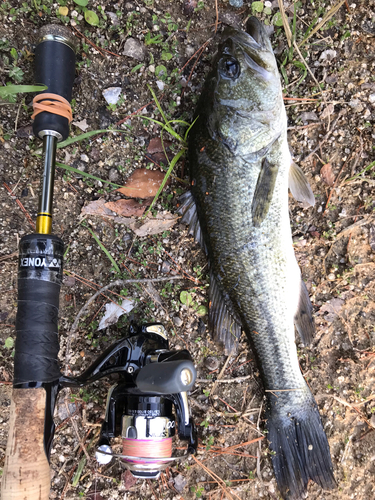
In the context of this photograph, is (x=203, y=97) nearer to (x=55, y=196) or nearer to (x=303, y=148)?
(x=303, y=148)

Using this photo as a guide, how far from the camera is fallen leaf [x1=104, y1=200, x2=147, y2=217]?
268 cm

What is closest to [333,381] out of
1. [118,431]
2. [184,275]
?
[184,275]

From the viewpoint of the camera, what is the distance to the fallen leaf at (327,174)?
2836 mm

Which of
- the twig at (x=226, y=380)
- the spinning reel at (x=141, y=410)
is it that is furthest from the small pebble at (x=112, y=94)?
the twig at (x=226, y=380)

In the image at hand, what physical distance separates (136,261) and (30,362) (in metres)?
1.11

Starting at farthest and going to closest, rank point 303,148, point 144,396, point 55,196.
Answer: point 303,148, point 55,196, point 144,396

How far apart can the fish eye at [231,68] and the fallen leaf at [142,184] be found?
85cm

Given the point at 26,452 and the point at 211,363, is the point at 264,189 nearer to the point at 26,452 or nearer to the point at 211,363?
the point at 211,363

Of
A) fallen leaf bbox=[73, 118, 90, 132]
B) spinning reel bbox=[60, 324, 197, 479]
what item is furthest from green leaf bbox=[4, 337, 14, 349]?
fallen leaf bbox=[73, 118, 90, 132]

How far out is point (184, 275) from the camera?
274 cm

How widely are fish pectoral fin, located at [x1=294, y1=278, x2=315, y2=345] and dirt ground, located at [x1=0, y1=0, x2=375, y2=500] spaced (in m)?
0.21

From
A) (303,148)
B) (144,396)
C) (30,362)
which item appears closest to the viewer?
(30,362)

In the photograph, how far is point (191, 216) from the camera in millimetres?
2574

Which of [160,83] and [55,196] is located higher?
[160,83]
